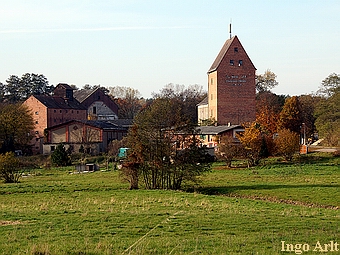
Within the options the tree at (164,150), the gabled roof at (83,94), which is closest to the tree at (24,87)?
the gabled roof at (83,94)

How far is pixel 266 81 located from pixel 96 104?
34.9 metres

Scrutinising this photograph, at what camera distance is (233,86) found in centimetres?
7950

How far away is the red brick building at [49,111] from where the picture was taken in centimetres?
8238

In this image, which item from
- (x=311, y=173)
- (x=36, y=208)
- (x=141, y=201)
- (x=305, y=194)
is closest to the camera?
(x=36, y=208)

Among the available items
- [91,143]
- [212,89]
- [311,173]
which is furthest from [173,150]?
[212,89]

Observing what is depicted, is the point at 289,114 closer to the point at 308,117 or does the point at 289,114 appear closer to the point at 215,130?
the point at 308,117

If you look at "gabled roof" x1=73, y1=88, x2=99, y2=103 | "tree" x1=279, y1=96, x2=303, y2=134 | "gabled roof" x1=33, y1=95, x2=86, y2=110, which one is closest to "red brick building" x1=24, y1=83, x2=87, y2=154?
"gabled roof" x1=33, y1=95, x2=86, y2=110

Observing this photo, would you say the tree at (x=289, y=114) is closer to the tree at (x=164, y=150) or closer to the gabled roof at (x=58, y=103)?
the gabled roof at (x=58, y=103)

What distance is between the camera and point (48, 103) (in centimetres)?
8400

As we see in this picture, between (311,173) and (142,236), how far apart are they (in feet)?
102

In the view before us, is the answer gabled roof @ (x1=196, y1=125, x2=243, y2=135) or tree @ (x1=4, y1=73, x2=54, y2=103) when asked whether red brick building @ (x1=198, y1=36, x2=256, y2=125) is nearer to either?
gabled roof @ (x1=196, y1=125, x2=243, y2=135)

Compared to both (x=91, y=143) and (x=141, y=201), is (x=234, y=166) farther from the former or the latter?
(x=141, y=201)

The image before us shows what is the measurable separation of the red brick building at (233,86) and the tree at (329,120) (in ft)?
41.3

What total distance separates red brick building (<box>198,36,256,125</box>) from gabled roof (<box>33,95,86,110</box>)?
23.6m
